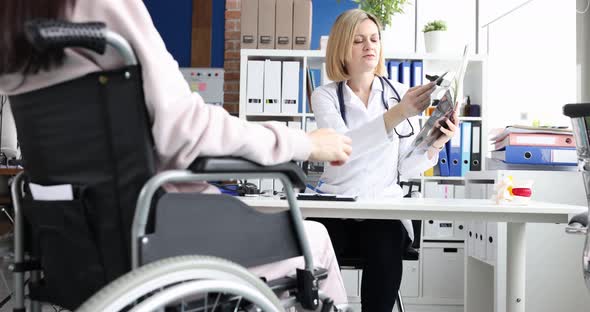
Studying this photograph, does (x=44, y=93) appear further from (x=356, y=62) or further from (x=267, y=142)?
(x=356, y=62)

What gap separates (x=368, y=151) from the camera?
6.57 ft

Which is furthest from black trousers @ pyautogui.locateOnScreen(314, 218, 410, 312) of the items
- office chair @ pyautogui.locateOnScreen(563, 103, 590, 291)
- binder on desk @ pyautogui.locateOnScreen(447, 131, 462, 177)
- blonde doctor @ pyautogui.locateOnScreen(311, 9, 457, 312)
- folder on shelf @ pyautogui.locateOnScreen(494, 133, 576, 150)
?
binder on desk @ pyautogui.locateOnScreen(447, 131, 462, 177)

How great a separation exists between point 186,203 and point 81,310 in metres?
0.23

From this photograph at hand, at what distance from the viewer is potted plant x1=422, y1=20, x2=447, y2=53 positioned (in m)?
3.67

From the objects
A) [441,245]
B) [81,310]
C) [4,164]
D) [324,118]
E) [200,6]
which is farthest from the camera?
[200,6]


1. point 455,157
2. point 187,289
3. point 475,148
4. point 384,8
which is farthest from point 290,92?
point 187,289

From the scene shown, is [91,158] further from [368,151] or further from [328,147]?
[368,151]

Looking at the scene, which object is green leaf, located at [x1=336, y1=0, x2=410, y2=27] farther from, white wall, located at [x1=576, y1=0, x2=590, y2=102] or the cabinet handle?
the cabinet handle

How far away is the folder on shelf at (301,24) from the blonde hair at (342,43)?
1.43m

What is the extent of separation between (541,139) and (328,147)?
186cm

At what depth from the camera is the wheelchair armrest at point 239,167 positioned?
832mm

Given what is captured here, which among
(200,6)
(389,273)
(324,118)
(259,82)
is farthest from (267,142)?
(200,6)

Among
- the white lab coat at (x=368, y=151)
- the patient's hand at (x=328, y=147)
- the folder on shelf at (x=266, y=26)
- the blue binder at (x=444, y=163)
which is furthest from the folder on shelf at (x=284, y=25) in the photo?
the patient's hand at (x=328, y=147)

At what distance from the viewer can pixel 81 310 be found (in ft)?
2.31
